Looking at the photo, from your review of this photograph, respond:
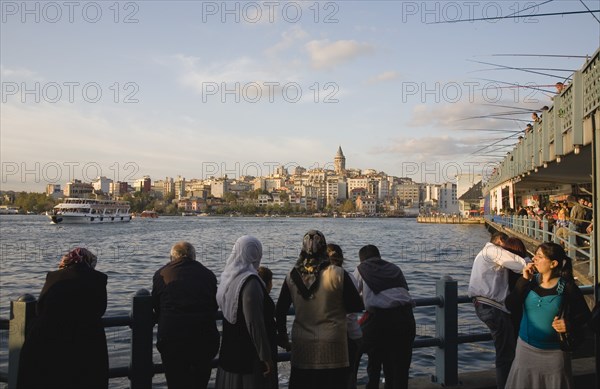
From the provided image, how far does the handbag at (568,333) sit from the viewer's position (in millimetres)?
3701

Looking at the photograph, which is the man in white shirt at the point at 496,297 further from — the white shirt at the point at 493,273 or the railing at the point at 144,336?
the railing at the point at 144,336

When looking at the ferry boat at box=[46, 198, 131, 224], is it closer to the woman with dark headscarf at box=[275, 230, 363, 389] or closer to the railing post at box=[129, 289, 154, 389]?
the railing post at box=[129, 289, 154, 389]

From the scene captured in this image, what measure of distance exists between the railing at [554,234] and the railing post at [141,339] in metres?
6.52

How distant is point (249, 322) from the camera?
12.1 feet

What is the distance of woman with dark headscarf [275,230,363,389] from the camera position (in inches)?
153

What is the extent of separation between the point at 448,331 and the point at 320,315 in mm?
1992

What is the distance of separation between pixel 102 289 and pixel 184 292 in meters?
0.58

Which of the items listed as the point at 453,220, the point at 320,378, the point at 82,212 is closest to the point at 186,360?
the point at 320,378

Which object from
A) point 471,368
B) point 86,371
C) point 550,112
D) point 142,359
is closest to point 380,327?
point 142,359

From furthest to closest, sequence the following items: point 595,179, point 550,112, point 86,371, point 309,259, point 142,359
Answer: point 550,112
point 595,179
point 142,359
point 309,259
point 86,371

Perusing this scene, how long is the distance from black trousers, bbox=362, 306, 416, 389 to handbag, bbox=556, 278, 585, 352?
1.18 metres

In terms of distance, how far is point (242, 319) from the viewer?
380cm

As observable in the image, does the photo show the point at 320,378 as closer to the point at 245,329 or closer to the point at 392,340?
the point at 245,329

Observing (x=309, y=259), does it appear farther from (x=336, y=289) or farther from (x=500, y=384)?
(x=500, y=384)
